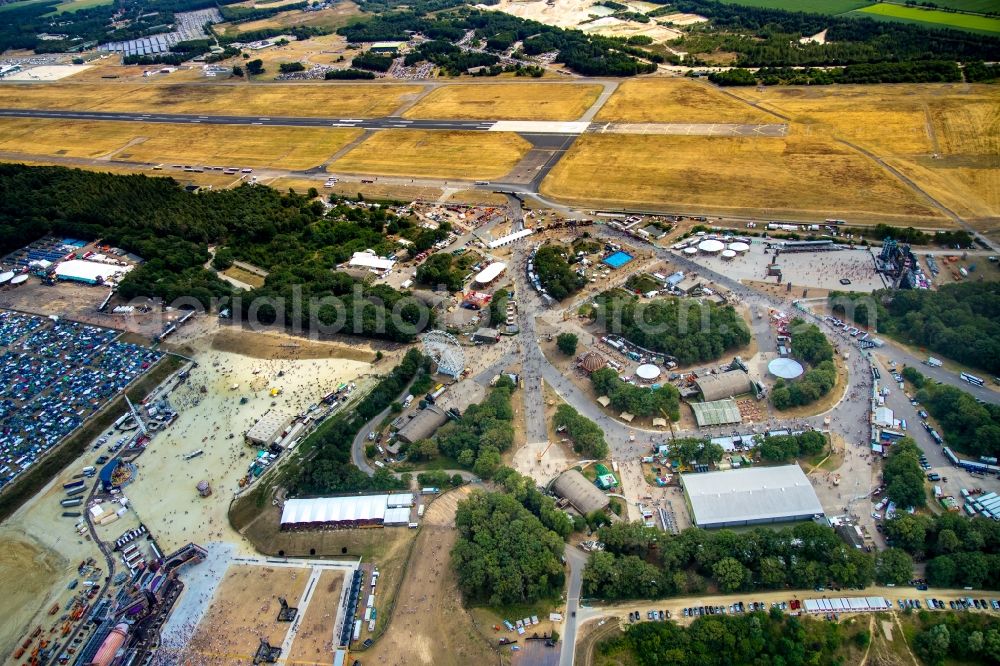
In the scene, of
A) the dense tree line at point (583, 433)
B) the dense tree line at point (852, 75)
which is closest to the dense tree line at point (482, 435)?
the dense tree line at point (583, 433)

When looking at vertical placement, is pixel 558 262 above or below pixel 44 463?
above

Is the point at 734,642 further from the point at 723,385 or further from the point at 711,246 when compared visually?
the point at 711,246

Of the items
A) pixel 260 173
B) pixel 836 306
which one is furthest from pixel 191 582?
pixel 260 173

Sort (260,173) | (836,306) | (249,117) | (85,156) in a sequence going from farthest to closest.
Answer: (249,117) → (85,156) → (260,173) → (836,306)

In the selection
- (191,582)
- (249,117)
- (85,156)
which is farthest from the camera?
(249,117)

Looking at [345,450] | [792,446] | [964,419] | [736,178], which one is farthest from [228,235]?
[964,419]

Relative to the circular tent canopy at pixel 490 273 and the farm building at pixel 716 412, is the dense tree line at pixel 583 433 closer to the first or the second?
the farm building at pixel 716 412

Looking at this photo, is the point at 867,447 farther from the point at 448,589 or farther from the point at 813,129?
the point at 813,129

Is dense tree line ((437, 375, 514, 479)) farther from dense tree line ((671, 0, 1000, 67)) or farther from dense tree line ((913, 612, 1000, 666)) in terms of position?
dense tree line ((671, 0, 1000, 67))
